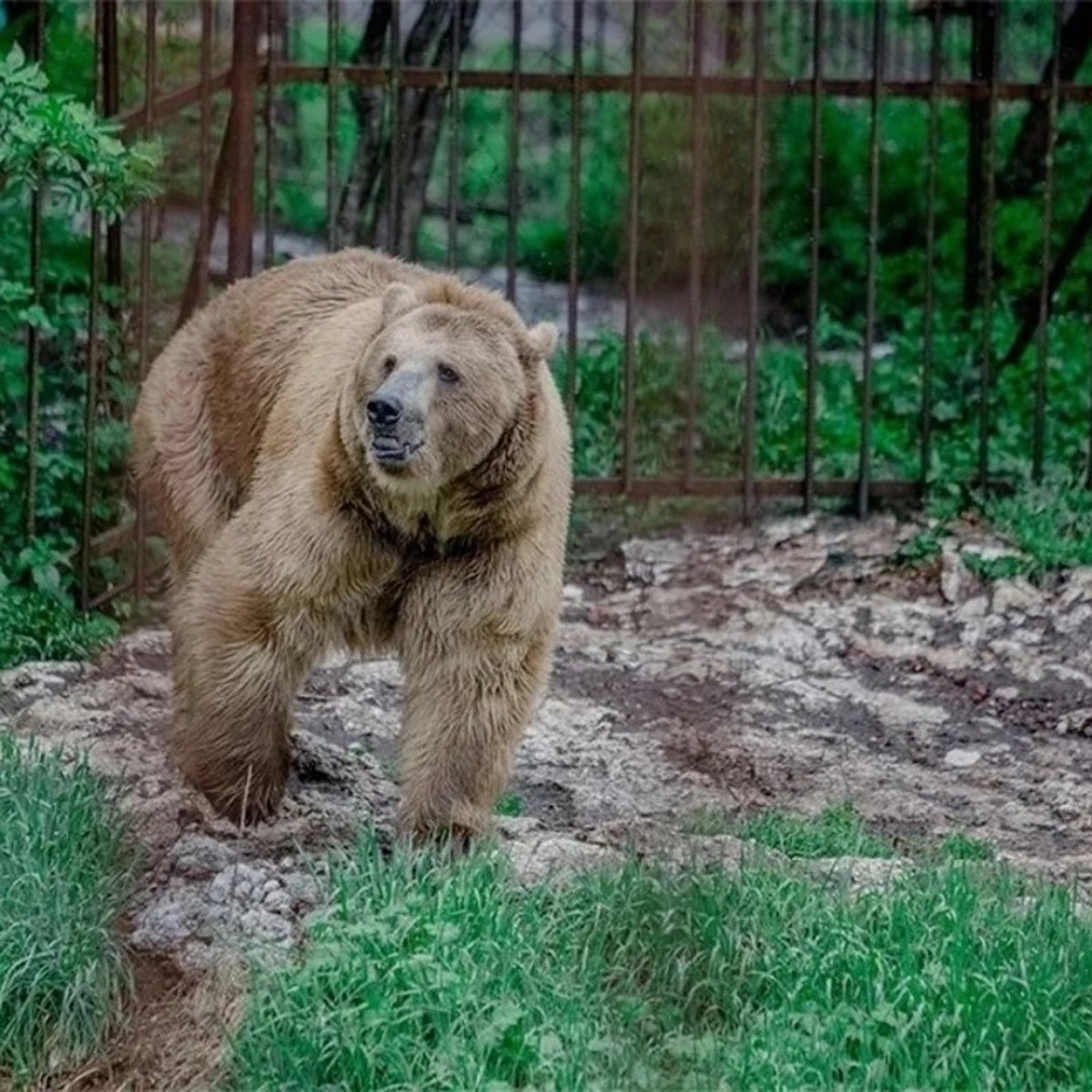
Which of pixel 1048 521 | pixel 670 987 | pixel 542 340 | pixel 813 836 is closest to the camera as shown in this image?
pixel 670 987

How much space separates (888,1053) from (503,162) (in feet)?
34.4

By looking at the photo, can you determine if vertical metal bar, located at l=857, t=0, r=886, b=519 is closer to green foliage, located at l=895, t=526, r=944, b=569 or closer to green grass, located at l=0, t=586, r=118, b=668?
green foliage, located at l=895, t=526, r=944, b=569

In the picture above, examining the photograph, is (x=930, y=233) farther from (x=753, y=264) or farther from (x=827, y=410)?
(x=827, y=410)

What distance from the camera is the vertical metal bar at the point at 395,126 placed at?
31.6ft

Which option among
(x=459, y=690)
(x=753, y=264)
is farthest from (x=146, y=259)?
(x=459, y=690)

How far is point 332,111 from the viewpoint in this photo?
9594 millimetres

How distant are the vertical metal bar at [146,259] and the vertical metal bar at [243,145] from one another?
677 millimetres

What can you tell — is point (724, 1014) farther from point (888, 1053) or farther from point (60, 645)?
point (60, 645)

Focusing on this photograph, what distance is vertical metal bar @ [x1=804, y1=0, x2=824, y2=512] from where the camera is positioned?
965 cm

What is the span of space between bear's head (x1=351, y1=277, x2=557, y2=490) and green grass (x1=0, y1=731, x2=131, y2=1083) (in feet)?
3.56

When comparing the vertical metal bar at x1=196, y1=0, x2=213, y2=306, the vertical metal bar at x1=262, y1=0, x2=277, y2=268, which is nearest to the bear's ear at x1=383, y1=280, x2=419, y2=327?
the vertical metal bar at x1=196, y1=0, x2=213, y2=306

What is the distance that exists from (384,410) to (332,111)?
3.74m

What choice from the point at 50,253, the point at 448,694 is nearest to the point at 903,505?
the point at 50,253

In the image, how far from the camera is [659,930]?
5.62 metres
